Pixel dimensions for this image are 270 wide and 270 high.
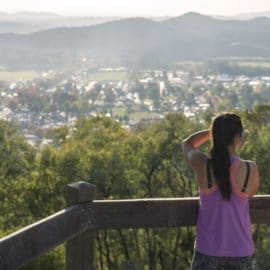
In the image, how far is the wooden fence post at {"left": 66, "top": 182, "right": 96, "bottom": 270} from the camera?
4.70 m

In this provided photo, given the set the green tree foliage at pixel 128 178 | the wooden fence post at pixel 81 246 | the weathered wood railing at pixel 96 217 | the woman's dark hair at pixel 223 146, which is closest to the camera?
the woman's dark hair at pixel 223 146

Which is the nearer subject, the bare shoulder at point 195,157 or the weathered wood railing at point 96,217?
the bare shoulder at point 195,157

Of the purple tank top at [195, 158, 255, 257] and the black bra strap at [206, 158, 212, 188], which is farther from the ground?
the black bra strap at [206, 158, 212, 188]

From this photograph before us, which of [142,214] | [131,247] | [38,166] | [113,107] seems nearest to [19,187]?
[38,166]

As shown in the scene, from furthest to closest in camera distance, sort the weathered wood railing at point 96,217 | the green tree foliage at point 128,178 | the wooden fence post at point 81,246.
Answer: the green tree foliage at point 128,178, the wooden fence post at point 81,246, the weathered wood railing at point 96,217

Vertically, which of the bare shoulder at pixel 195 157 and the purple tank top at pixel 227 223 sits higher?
the bare shoulder at pixel 195 157

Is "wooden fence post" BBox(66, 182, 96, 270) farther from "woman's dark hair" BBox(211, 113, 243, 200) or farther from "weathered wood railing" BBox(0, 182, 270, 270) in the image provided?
"woman's dark hair" BBox(211, 113, 243, 200)

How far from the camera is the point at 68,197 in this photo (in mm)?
4734

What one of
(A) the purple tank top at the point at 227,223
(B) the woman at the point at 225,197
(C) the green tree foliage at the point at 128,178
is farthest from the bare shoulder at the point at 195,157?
(C) the green tree foliage at the point at 128,178

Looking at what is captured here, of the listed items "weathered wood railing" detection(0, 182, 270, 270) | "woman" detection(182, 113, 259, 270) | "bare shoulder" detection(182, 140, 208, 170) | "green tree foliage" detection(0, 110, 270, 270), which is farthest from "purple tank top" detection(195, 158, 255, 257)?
"green tree foliage" detection(0, 110, 270, 270)

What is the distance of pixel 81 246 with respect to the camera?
15.6 ft

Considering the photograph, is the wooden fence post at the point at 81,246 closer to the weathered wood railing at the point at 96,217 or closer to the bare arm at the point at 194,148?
the weathered wood railing at the point at 96,217

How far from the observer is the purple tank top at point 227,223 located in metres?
4.30

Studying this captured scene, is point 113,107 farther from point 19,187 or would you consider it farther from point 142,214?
point 142,214
